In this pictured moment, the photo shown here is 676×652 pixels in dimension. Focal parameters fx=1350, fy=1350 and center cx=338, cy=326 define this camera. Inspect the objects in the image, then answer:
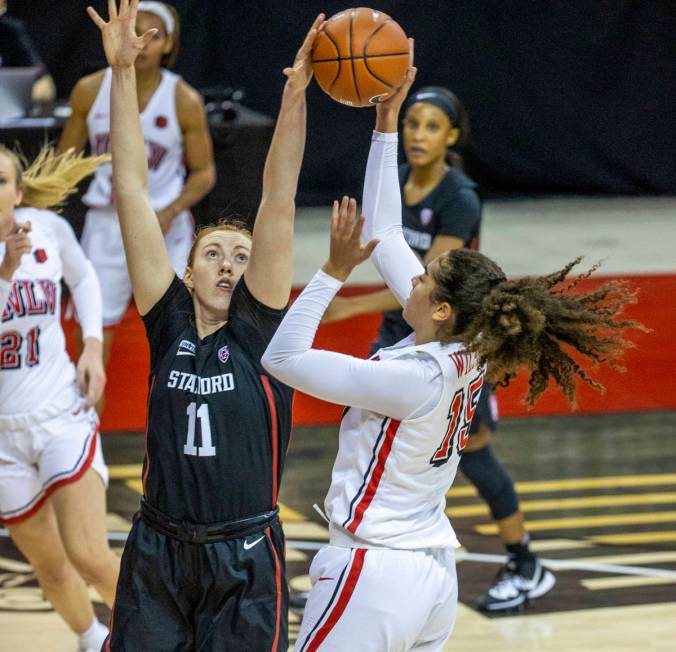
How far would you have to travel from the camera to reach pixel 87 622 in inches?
189

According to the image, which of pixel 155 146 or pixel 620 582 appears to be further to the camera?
pixel 155 146

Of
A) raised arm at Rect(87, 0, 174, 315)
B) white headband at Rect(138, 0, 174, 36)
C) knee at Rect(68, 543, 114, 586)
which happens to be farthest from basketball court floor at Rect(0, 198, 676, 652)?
white headband at Rect(138, 0, 174, 36)

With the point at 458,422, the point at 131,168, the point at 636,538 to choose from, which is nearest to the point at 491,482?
the point at 636,538

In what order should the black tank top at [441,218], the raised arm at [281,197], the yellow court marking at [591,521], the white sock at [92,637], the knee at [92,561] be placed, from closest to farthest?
the raised arm at [281,197] → the knee at [92,561] → the white sock at [92,637] → the black tank top at [441,218] → the yellow court marking at [591,521]

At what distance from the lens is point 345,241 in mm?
3230

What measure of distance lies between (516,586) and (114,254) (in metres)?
2.85

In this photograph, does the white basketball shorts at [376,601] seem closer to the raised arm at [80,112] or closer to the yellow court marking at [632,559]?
the yellow court marking at [632,559]

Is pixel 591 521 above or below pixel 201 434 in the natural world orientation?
below

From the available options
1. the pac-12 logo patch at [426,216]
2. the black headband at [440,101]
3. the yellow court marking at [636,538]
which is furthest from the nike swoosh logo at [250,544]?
the yellow court marking at [636,538]

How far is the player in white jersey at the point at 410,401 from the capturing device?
3248 mm

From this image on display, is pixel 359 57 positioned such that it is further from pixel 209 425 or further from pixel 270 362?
pixel 209 425

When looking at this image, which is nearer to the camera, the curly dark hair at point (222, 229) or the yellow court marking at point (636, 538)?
the curly dark hair at point (222, 229)

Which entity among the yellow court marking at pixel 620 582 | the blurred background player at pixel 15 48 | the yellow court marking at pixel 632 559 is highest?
the blurred background player at pixel 15 48

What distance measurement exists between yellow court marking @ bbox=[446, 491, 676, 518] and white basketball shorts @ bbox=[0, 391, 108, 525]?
7.75ft
